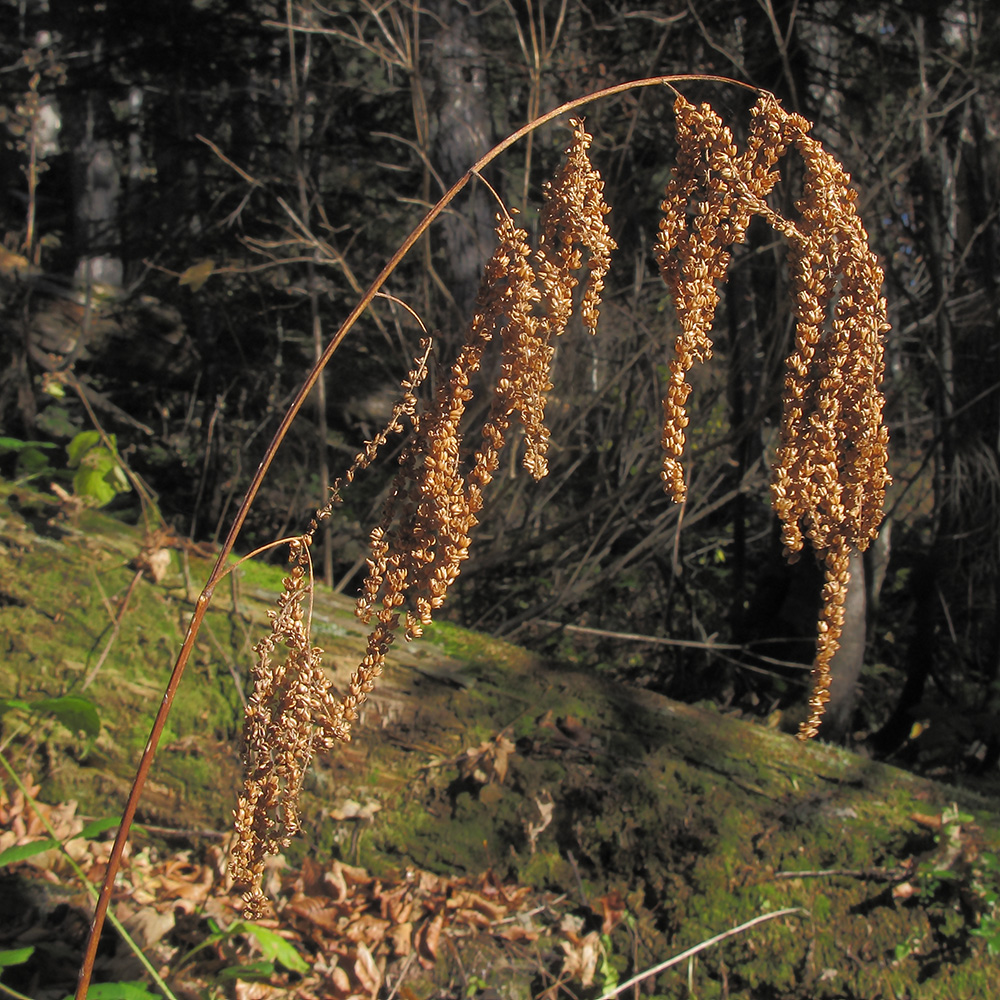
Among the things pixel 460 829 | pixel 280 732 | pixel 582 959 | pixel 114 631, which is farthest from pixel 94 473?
pixel 582 959

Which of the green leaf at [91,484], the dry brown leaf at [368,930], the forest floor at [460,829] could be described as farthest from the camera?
the green leaf at [91,484]

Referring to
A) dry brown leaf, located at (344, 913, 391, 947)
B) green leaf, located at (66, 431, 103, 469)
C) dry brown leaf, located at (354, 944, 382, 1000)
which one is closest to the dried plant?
dry brown leaf, located at (354, 944, 382, 1000)

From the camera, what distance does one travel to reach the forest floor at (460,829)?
2.54m

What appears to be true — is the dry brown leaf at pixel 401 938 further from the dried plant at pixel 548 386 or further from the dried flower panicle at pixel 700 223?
the dried flower panicle at pixel 700 223

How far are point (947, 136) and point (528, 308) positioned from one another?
518cm

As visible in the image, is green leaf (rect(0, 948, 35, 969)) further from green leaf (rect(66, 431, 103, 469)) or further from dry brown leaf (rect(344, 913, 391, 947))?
green leaf (rect(66, 431, 103, 469))

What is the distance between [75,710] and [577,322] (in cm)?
372

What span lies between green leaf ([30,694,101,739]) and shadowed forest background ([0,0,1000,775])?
58.9 inches

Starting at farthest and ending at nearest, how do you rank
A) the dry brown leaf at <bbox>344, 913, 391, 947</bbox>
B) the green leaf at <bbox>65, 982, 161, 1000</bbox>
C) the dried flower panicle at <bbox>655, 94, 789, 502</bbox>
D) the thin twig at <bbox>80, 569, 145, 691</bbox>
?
the thin twig at <bbox>80, 569, 145, 691</bbox> < the dry brown leaf at <bbox>344, 913, 391, 947</bbox> < the green leaf at <bbox>65, 982, 161, 1000</bbox> < the dried flower panicle at <bbox>655, 94, 789, 502</bbox>

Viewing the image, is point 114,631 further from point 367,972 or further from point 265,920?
point 367,972

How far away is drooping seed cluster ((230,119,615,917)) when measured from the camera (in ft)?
4.24

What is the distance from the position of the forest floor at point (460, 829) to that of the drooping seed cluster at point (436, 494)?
1.17 metres

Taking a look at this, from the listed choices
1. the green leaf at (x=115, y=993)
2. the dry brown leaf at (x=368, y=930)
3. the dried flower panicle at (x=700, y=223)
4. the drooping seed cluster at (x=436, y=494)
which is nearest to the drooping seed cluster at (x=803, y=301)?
the dried flower panicle at (x=700, y=223)

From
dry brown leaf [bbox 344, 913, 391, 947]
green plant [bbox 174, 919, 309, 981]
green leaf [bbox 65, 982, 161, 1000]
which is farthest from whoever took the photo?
dry brown leaf [bbox 344, 913, 391, 947]
